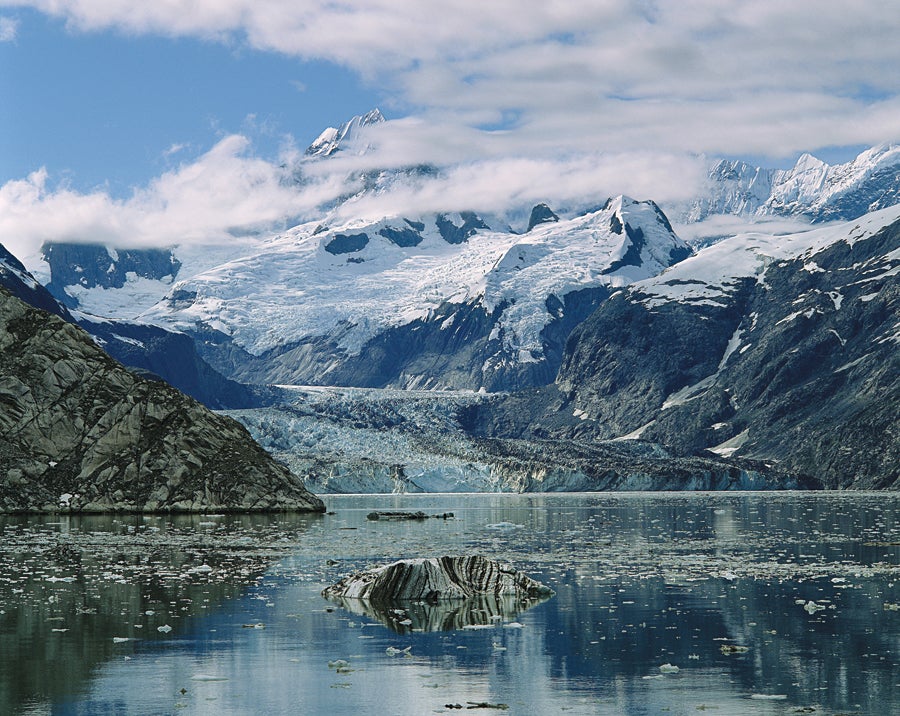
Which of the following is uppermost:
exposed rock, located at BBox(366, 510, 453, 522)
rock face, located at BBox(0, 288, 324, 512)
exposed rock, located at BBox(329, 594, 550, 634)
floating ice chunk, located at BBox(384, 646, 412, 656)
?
rock face, located at BBox(0, 288, 324, 512)

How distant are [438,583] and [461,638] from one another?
9093 mm

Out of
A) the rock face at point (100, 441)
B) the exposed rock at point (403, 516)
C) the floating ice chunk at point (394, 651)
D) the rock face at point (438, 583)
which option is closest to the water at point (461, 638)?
the floating ice chunk at point (394, 651)

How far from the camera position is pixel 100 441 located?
123375mm

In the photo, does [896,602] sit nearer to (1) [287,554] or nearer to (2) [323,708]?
(2) [323,708]

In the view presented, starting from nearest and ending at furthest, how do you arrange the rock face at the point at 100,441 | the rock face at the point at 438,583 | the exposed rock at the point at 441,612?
1. the exposed rock at the point at 441,612
2. the rock face at the point at 438,583
3. the rock face at the point at 100,441

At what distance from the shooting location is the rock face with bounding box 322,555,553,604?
46281 millimetres

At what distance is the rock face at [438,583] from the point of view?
4628cm

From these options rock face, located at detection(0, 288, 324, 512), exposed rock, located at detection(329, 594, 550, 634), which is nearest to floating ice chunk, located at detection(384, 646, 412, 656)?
exposed rock, located at detection(329, 594, 550, 634)

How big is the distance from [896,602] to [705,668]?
15478mm

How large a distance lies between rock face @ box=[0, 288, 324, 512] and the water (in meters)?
49.5

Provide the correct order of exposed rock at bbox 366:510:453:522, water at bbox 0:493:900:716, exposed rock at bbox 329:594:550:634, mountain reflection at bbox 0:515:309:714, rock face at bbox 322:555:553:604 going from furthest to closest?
exposed rock at bbox 366:510:453:522, rock face at bbox 322:555:553:604, exposed rock at bbox 329:594:550:634, mountain reflection at bbox 0:515:309:714, water at bbox 0:493:900:716

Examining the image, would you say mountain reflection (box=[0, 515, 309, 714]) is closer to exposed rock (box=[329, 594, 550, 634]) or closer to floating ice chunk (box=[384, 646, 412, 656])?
exposed rock (box=[329, 594, 550, 634])

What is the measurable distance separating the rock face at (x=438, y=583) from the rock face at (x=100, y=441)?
74.6 m

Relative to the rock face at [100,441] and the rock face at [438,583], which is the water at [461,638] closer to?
the rock face at [438,583]
